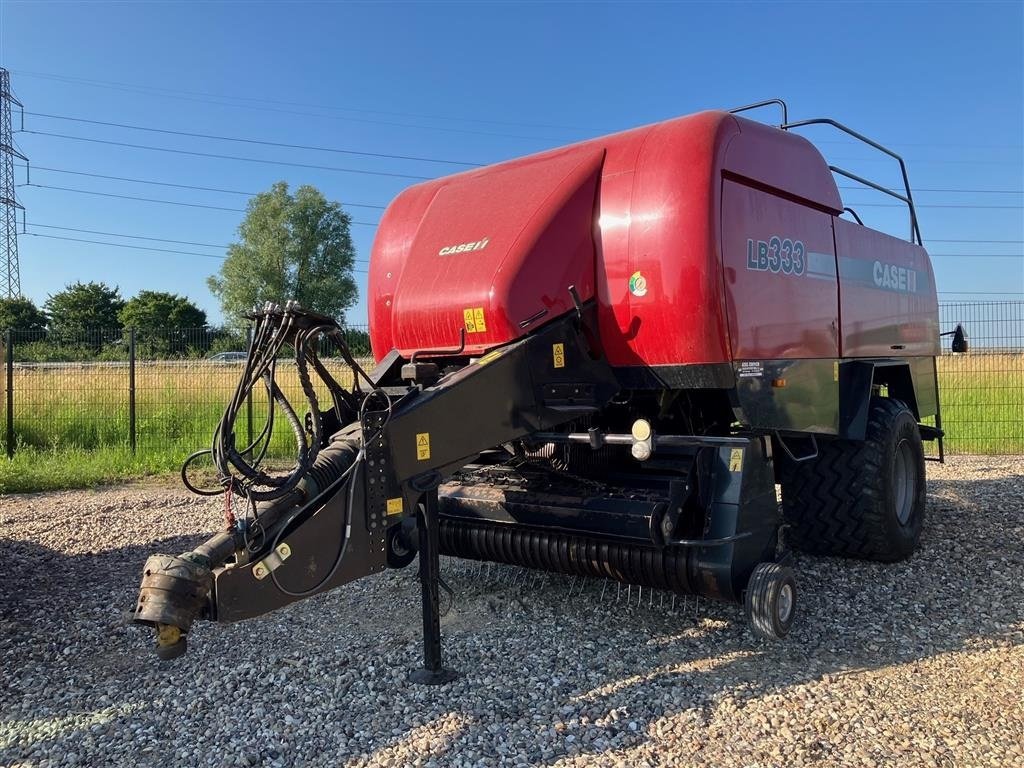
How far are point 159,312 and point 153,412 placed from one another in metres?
46.1

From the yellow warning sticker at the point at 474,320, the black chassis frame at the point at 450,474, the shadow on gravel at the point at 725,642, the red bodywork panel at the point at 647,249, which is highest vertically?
the red bodywork panel at the point at 647,249

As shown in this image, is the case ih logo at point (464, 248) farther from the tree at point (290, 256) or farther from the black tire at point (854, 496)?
the tree at point (290, 256)

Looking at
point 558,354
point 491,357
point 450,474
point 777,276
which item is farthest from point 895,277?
point 450,474

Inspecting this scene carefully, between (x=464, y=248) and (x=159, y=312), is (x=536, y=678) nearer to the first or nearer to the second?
(x=464, y=248)

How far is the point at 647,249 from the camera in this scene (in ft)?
13.1

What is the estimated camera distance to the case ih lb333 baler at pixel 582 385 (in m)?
3.16

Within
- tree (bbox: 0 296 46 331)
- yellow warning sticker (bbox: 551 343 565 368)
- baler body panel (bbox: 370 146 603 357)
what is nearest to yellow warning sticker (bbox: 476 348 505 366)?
baler body panel (bbox: 370 146 603 357)

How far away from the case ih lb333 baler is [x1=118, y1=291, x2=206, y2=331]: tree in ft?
168

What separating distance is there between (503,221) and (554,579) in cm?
226

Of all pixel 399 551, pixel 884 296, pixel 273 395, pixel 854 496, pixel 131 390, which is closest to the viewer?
pixel 273 395

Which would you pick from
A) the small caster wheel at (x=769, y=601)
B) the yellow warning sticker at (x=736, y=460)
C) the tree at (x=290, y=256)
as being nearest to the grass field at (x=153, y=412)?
the yellow warning sticker at (x=736, y=460)

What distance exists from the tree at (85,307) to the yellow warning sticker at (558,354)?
53.8 m

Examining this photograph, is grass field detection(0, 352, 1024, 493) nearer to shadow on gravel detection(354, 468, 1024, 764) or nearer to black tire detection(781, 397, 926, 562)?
shadow on gravel detection(354, 468, 1024, 764)

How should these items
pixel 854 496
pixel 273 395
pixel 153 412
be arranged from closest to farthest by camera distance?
1. pixel 273 395
2. pixel 854 496
3. pixel 153 412
